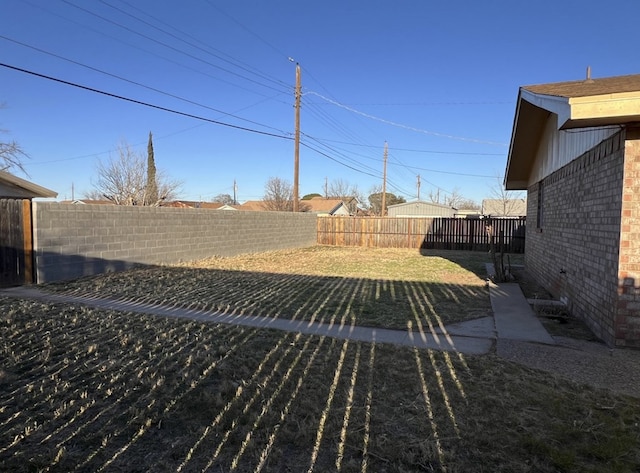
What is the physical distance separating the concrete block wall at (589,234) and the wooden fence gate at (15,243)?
10.3 metres

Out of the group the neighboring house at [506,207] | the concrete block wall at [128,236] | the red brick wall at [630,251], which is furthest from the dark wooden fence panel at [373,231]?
the neighboring house at [506,207]

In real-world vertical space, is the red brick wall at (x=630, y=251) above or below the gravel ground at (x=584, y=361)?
above

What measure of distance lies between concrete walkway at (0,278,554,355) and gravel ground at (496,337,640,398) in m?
0.24

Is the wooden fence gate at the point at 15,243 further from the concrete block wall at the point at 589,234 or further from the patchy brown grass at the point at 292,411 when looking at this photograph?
the concrete block wall at the point at 589,234

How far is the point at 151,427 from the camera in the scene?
2912mm

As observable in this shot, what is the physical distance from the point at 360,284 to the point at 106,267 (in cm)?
654

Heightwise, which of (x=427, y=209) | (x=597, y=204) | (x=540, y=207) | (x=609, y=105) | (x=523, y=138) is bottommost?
(x=597, y=204)

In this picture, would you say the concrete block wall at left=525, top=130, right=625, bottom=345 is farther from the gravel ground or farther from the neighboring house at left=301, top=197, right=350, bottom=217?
the neighboring house at left=301, top=197, right=350, bottom=217

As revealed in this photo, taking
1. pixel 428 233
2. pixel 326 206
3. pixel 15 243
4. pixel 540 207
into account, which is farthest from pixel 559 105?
pixel 326 206

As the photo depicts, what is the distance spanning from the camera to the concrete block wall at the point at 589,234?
4727 mm

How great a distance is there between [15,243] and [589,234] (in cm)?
1043

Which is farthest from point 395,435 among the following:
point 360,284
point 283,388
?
point 360,284

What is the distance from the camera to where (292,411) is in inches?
124

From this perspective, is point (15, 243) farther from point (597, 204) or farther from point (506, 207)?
point (506, 207)
